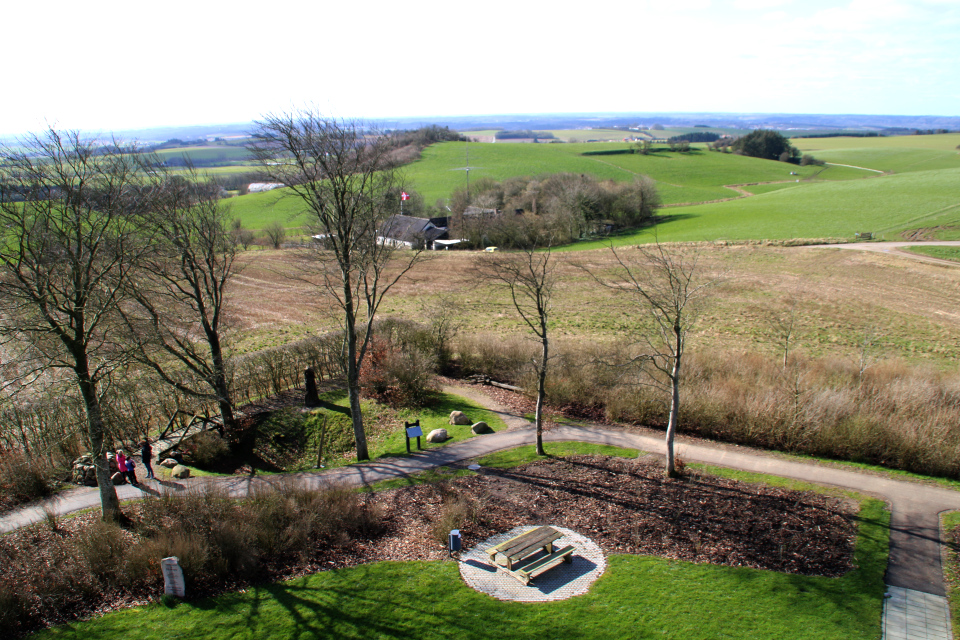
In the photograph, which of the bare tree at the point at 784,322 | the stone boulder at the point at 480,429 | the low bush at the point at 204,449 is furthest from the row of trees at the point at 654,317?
the low bush at the point at 204,449

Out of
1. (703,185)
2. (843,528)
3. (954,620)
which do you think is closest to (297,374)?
(843,528)

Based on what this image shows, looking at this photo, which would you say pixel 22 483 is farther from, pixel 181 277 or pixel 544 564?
pixel 544 564

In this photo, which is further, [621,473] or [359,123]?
[359,123]

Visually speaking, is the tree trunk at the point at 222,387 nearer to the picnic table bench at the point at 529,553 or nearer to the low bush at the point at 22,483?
the low bush at the point at 22,483

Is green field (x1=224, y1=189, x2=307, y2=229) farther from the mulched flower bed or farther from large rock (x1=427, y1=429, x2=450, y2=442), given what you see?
the mulched flower bed

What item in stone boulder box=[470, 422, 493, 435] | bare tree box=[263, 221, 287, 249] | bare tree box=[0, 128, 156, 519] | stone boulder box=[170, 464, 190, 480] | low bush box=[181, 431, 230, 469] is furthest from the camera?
bare tree box=[263, 221, 287, 249]

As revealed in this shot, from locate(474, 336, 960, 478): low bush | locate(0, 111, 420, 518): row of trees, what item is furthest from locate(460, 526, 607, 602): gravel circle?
locate(0, 111, 420, 518): row of trees

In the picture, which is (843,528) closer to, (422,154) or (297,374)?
(297,374)
